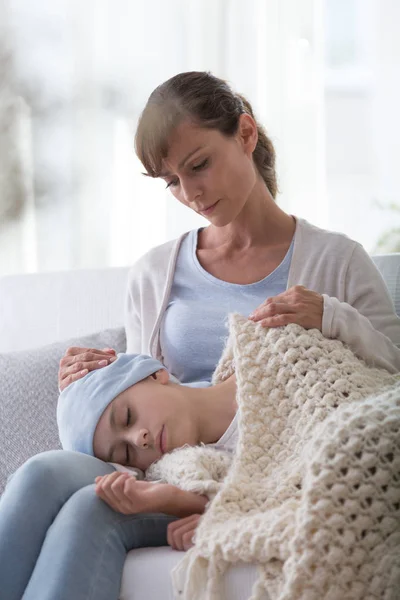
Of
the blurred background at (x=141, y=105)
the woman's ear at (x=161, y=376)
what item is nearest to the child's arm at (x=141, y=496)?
the woman's ear at (x=161, y=376)

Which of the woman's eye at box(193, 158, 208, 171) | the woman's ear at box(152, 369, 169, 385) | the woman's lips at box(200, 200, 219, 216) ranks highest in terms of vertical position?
the woman's eye at box(193, 158, 208, 171)

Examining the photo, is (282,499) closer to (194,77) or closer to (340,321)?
(340,321)

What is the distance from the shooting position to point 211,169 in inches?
61.7

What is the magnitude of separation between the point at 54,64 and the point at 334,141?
1.03m

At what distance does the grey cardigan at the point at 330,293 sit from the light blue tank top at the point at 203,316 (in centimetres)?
3

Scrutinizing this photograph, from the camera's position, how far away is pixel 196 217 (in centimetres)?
279

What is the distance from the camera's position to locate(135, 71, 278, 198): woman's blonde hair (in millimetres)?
1546

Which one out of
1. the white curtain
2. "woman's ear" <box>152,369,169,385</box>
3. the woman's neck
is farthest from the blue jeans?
the white curtain

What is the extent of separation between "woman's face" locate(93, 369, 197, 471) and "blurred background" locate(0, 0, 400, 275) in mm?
1482

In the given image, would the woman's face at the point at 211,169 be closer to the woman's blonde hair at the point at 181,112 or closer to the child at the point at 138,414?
the woman's blonde hair at the point at 181,112

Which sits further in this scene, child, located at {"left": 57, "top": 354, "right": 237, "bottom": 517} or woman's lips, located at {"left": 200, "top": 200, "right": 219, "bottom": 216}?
woman's lips, located at {"left": 200, "top": 200, "right": 219, "bottom": 216}

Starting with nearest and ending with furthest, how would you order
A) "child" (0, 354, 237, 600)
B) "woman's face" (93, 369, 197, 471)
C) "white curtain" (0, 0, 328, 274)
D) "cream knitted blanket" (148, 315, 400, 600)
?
"cream knitted blanket" (148, 315, 400, 600)
"child" (0, 354, 237, 600)
"woman's face" (93, 369, 197, 471)
"white curtain" (0, 0, 328, 274)

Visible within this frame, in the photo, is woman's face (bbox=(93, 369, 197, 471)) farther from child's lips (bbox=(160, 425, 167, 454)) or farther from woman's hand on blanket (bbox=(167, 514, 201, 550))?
woman's hand on blanket (bbox=(167, 514, 201, 550))

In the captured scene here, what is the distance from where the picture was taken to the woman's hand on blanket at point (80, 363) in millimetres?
1461
